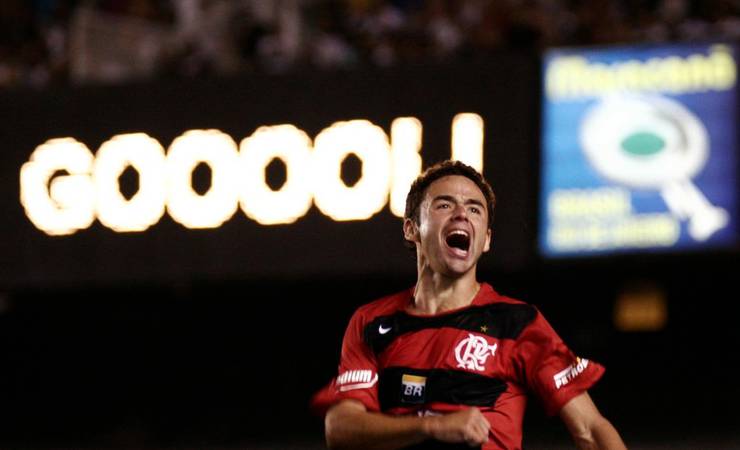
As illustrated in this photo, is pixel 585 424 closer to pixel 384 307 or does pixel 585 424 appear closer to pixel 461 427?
pixel 461 427

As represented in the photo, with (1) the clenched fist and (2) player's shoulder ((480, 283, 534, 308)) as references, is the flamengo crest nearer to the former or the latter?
(2) player's shoulder ((480, 283, 534, 308))

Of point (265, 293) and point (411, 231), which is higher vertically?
point (411, 231)

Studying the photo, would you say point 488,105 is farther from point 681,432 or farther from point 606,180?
point 681,432

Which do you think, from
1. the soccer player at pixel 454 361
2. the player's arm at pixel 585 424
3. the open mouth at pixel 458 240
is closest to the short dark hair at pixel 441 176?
the soccer player at pixel 454 361

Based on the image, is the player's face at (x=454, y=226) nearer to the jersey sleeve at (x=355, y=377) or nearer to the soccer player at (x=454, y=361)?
the soccer player at (x=454, y=361)

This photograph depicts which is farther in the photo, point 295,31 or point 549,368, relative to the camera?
point 295,31

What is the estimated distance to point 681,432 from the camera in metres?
9.89

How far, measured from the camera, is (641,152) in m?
8.82

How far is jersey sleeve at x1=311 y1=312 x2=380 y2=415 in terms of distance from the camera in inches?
166

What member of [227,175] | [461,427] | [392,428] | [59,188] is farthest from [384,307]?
[59,188]

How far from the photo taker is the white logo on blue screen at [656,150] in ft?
28.4

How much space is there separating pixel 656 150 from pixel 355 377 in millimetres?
4838

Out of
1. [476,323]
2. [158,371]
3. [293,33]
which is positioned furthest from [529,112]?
[476,323]

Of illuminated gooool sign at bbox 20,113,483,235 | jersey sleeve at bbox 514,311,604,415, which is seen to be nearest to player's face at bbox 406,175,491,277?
jersey sleeve at bbox 514,311,604,415
